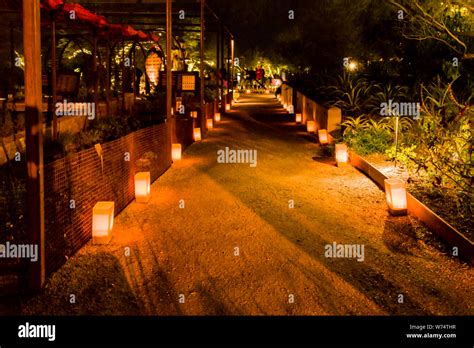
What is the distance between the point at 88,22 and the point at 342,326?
10450 millimetres

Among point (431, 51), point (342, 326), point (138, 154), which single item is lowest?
point (342, 326)

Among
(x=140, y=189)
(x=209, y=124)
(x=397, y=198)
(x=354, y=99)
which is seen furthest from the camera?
(x=209, y=124)

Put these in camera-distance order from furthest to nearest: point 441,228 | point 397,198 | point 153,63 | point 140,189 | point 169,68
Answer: point 153,63 < point 169,68 < point 140,189 < point 397,198 < point 441,228

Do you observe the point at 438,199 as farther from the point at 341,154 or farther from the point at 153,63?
the point at 153,63

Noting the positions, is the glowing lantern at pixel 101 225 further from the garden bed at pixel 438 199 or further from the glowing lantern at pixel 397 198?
the garden bed at pixel 438 199

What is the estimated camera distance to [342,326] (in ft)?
15.1

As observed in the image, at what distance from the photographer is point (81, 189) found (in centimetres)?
669

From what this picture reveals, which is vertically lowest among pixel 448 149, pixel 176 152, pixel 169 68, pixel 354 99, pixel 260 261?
pixel 260 261

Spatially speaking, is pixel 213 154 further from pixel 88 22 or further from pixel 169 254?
pixel 169 254

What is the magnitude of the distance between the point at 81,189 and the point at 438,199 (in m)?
5.08

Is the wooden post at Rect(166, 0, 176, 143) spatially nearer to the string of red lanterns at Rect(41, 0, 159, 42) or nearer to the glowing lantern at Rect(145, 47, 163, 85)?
the string of red lanterns at Rect(41, 0, 159, 42)

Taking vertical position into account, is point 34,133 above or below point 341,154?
above

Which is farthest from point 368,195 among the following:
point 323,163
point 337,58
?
point 337,58

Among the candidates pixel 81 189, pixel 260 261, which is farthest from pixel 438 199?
pixel 81 189
